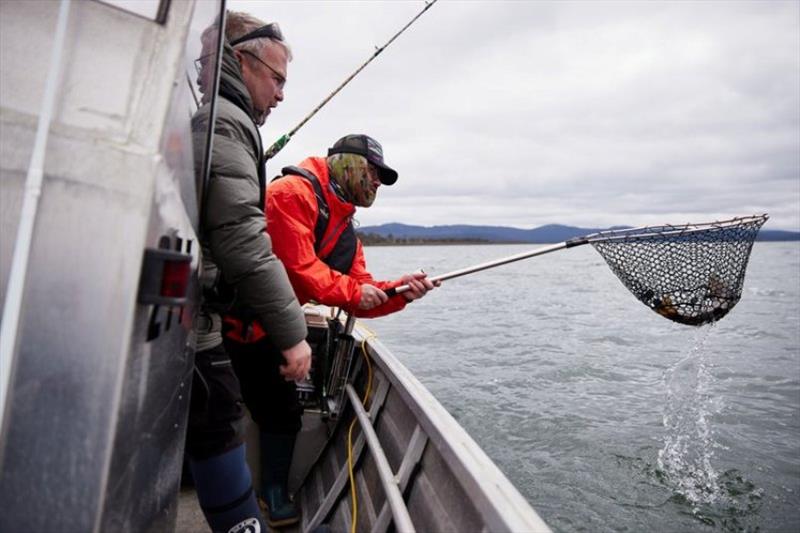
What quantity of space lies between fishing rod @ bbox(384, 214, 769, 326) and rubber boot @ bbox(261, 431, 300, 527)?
118 centimetres

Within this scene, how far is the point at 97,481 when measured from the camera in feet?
2.81

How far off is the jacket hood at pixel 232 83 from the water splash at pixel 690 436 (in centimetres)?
508

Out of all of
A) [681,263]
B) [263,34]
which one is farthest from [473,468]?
[681,263]

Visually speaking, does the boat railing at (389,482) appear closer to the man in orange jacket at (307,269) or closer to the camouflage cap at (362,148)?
the man in orange jacket at (307,269)

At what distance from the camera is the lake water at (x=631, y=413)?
5410mm

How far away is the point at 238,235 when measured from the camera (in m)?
1.54

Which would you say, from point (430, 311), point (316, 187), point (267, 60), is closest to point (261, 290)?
point (267, 60)

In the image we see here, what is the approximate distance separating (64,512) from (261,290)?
0.86m

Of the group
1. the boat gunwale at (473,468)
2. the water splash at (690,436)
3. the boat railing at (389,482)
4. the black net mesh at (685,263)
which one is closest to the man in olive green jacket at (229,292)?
the boat railing at (389,482)

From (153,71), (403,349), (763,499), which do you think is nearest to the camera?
(153,71)

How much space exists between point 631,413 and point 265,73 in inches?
327

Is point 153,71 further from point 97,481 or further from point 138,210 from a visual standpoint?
point 97,481

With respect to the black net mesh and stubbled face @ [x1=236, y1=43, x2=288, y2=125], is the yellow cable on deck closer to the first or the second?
the black net mesh

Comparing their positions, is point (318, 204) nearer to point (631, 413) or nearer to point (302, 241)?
point (302, 241)
